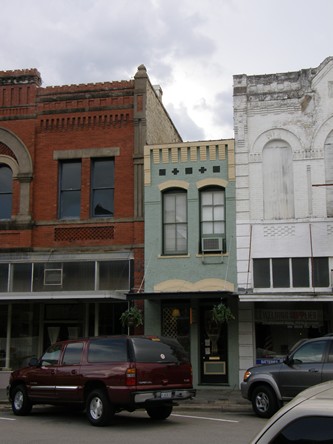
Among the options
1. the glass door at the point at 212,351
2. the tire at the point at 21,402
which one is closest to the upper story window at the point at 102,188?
the glass door at the point at 212,351

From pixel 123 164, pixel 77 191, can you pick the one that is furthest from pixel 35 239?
pixel 123 164

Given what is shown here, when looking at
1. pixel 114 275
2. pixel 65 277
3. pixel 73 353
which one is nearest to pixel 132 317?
pixel 114 275

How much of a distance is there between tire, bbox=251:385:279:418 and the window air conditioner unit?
646cm

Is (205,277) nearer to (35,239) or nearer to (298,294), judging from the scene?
(298,294)

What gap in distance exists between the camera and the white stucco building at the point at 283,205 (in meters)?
18.3

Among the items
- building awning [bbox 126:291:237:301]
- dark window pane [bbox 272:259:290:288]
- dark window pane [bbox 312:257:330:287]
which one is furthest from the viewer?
dark window pane [bbox 272:259:290:288]

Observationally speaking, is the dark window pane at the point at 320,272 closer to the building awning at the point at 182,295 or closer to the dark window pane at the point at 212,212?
the building awning at the point at 182,295

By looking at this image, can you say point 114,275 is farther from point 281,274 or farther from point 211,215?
point 281,274

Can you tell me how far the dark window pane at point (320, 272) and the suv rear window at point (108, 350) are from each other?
312 inches

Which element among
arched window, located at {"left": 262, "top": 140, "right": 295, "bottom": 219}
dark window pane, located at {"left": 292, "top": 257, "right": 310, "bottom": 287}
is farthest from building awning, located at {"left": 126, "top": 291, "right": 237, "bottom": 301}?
arched window, located at {"left": 262, "top": 140, "right": 295, "bottom": 219}

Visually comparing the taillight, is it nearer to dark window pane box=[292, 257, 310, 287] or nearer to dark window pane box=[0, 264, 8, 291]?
dark window pane box=[292, 257, 310, 287]

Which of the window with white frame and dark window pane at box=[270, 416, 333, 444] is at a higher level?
the window with white frame

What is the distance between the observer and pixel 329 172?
1884 centimetres

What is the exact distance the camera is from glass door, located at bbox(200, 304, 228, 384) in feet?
61.1
